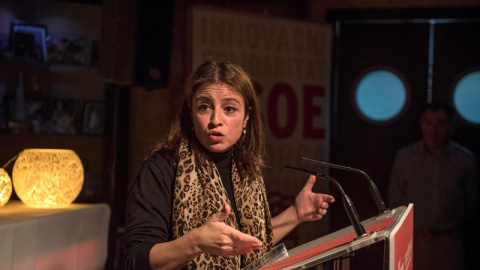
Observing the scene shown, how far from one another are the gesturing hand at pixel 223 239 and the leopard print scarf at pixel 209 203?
1.28 ft

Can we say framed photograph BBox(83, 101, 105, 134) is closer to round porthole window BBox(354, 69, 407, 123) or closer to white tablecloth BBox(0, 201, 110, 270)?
white tablecloth BBox(0, 201, 110, 270)

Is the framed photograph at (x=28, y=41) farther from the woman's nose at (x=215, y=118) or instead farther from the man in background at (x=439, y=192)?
the woman's nose at (x=215, y=118)

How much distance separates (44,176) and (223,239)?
181 cm

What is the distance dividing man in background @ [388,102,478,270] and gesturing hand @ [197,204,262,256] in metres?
3.66

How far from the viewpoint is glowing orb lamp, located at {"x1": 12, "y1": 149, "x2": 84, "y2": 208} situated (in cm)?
321

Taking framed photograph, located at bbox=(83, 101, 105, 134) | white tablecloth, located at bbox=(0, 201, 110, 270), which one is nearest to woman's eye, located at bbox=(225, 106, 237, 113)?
white tablecloth, located at bbox=(0, 201, 110, 270)

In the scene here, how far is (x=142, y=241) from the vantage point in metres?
1.93

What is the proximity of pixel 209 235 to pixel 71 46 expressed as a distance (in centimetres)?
361

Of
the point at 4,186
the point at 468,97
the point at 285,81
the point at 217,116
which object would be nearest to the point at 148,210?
the point at 217,116

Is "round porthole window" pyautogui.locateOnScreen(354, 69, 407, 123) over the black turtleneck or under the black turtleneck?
over

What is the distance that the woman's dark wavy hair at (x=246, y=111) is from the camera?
2.19 metres

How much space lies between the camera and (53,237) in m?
3.08

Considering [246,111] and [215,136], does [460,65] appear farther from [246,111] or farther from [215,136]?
[215,136]

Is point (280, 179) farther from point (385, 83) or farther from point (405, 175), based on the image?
point (385, 83)
